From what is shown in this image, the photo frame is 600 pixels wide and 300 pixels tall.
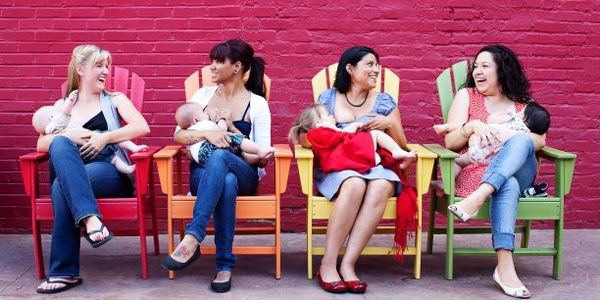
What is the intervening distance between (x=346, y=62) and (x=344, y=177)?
0.73 meters

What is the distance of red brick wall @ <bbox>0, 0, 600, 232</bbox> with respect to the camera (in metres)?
5.61

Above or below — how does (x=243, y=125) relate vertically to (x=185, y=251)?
above

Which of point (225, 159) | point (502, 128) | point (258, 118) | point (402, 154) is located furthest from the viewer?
point (258, 118)

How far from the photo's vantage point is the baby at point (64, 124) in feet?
15.0

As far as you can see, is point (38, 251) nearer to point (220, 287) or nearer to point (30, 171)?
point (30, 171)

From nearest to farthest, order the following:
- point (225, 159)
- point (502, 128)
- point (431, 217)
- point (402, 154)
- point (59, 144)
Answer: point (59, 144) < point (225, 159) < point (402, 154) < point (502, 128) < point (431, 217)

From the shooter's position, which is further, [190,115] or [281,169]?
[190,115]

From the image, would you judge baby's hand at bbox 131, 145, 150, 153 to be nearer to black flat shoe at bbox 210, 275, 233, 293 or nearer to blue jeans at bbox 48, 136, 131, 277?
blue jeans at bbox 48, 136, 131, 277

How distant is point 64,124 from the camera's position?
461 centimetres

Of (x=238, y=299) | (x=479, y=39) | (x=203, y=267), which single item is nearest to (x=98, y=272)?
(x=203, y=267)

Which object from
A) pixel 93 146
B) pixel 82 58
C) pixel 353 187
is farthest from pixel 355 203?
pixel 82 58

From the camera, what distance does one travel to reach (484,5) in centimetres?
565

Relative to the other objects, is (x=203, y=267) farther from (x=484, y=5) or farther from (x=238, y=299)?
(x=484, y=5)

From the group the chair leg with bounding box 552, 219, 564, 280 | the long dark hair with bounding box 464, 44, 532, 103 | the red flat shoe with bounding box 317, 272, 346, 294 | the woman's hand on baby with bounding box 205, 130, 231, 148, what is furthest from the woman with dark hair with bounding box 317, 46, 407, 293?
the chair leg with bounding box 552, 219, 564, 280
